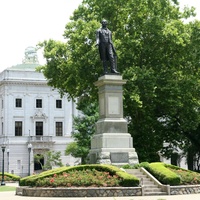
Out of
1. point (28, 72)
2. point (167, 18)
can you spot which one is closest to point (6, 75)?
point (28, 72)

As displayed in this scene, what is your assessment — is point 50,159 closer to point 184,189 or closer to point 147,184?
point 147,184

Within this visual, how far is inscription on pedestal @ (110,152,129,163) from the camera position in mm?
24062

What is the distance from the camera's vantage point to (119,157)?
24.2m

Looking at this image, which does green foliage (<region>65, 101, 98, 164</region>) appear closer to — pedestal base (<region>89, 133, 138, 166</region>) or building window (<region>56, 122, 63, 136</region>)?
building window (<region>56, 122, 63, 136</region>)

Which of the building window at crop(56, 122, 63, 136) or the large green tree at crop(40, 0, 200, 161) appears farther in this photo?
the building window at crop(56, 122, 63, 136)

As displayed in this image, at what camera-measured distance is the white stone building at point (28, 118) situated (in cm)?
6875

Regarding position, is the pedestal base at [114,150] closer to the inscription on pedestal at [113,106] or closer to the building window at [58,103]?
the inscription on pedestal at [113,106]

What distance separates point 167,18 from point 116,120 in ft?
48.8

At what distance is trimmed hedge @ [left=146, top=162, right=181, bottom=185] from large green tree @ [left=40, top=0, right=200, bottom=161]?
10237 mm

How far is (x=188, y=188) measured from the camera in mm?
20781

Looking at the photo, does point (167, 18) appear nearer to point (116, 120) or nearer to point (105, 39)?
point (105, 39)

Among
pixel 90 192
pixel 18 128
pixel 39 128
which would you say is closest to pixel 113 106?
pixel 90 192

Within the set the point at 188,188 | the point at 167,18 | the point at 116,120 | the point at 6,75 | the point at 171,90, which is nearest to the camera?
the point at 188,188

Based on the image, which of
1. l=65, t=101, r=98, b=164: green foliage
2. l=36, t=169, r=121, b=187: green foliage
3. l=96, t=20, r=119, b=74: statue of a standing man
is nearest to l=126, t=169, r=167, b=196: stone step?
l=36, t=169, r=121, b=187: green foliage
